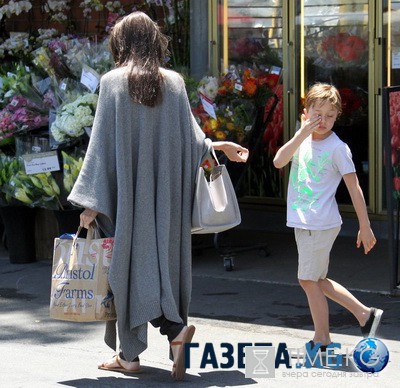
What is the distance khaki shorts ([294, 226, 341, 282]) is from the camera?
533cm

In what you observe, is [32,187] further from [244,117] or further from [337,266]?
[337,266]

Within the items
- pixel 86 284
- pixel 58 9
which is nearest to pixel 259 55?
pixel 58 9

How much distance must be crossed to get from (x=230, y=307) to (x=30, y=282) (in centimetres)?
172

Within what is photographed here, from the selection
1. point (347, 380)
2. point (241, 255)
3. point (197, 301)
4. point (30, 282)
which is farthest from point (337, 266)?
Answer: point (347, 380)

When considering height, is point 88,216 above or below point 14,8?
below

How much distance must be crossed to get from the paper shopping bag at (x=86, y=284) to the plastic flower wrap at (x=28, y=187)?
2766mm

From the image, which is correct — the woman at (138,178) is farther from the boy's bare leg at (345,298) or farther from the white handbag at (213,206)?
the boy's bare leg at (345,298)

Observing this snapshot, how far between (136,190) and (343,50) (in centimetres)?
441

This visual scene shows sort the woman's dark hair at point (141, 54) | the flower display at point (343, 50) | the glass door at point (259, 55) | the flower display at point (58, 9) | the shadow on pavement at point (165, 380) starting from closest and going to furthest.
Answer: the woman's dark hair at point (141, 54) < the shadow on pavement at point (165, 380) < the flower display at point (343, 50) < the glass door at point (259, 55) < the flower display at point (58, 9)

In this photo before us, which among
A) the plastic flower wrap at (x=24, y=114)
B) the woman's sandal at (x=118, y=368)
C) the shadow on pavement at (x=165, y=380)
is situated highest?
the plastic flower wrap at (x=24, y=114)

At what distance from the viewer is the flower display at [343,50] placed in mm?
8930

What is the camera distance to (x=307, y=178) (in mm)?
5363

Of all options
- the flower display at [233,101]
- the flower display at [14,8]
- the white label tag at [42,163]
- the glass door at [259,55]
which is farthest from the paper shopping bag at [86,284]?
the flower display at [14,8]

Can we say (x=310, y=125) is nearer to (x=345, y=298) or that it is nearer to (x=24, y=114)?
(x=345, y=298)
